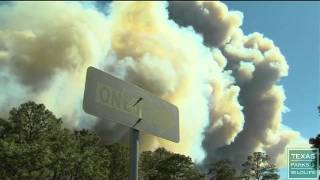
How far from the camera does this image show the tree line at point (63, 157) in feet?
147

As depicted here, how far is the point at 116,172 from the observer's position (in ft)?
198

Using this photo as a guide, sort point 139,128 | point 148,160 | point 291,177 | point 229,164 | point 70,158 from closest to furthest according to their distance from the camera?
1. point 139,128
2. point 291,177
3. point 70,158
4. point 148,160
5. point 229,164

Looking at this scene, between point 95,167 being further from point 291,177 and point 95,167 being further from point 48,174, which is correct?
point 291,177

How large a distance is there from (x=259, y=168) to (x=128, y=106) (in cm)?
6287

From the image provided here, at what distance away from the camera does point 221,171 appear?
75312mm

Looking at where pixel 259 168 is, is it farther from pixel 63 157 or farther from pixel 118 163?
Result: pixel 63 157

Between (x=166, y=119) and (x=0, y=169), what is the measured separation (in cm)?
4148

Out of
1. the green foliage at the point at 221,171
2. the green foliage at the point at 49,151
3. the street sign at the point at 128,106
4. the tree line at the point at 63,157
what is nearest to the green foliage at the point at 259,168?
the tree line at the point at 63,157

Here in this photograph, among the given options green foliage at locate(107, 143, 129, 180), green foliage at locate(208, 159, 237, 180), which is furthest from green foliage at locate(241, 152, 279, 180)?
green foliage at locate(107, 143, 129, 180)

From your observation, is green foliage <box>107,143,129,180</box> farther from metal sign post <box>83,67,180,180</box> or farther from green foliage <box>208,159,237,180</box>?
metal sign post <box>83,67,180,180</box>

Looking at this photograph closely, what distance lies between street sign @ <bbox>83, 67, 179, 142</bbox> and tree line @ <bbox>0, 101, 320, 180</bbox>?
3270 centimetres

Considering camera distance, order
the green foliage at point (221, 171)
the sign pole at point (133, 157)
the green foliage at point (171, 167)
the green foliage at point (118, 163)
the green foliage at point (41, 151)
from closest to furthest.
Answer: the sign pole at point (133, 157)
the green foliage at point (41, 151)
the green foliage at point (118, 163)
the green foliage at point (171, 167)
the green foliage at point (221, 171)

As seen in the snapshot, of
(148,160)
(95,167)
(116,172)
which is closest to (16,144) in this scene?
(95,167)

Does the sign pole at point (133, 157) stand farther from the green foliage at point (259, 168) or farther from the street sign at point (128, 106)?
the green foliage at point (259, 168)
